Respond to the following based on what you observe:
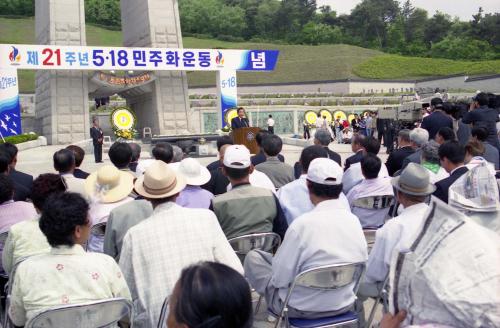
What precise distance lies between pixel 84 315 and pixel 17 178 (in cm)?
349

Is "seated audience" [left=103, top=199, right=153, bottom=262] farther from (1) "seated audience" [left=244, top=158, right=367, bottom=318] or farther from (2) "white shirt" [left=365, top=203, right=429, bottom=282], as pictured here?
(2) "white shirt" [left=365, top=203, right=429, bottom=282]

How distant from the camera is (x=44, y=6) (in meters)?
23.1

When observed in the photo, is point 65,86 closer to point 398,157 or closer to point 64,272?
point 398,157

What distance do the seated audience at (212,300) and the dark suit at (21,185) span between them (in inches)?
167

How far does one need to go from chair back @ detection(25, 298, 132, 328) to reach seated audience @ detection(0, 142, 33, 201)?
2918 millimetres

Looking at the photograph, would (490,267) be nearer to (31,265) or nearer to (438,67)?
(31,265)

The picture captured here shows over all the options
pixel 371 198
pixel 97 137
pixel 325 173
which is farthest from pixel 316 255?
pixel 97 137

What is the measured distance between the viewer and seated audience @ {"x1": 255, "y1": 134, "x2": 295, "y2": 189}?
578 centimetres

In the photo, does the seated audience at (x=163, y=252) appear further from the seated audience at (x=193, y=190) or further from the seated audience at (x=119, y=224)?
the seated audience at (x=193, y=190)

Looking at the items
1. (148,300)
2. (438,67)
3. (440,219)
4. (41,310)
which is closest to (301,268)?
(148,300)

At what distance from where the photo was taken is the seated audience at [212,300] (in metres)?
1.36

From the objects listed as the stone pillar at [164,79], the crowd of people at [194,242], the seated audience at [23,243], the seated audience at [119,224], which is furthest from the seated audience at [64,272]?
the stone pillar at [164,79]

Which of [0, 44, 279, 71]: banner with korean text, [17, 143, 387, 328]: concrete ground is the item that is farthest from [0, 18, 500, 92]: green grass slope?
[17, 143, 387, 328]: concrete ground

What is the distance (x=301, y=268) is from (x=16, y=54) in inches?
793
